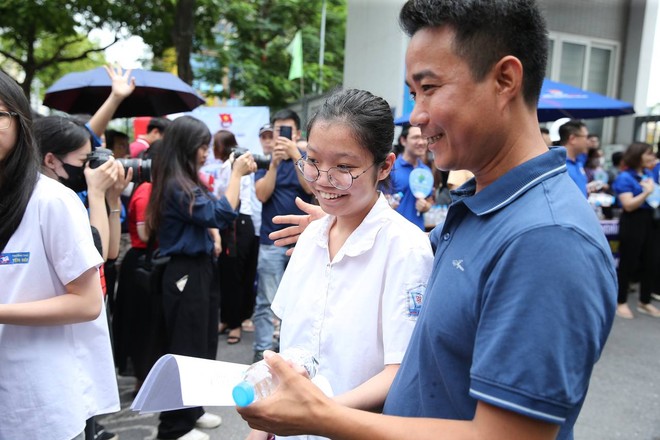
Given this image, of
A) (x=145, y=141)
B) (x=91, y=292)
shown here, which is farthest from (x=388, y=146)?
(x=145, y=141)

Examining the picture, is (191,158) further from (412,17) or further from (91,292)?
(412,17)

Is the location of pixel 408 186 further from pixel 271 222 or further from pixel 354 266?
pixel 354 266

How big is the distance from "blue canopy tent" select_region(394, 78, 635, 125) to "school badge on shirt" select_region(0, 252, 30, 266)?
4961mm

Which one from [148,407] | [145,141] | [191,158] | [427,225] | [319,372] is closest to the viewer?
[148,407]

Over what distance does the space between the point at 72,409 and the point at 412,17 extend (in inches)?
67.2

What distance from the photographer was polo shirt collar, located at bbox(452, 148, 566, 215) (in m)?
0.97

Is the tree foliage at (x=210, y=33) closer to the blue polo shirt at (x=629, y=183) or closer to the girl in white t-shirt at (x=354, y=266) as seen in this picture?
the blue polo shirt at (x=629, y=183)

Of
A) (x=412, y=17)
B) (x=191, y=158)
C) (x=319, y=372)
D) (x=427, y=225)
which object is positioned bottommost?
(x=427, y=225)

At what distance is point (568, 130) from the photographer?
5.49 metres

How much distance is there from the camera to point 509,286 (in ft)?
2.76

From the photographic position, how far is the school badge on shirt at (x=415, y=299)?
1.41 meters

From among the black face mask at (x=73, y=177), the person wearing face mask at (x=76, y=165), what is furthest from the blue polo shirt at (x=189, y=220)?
the black face mask at (x=73, y=177)

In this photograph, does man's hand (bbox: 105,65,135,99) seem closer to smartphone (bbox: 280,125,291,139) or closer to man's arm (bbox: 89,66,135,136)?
man's arm (bbox: 89,66,135,136)

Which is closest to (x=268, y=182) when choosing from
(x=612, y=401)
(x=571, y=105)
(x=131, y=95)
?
(x=131, y=95)
